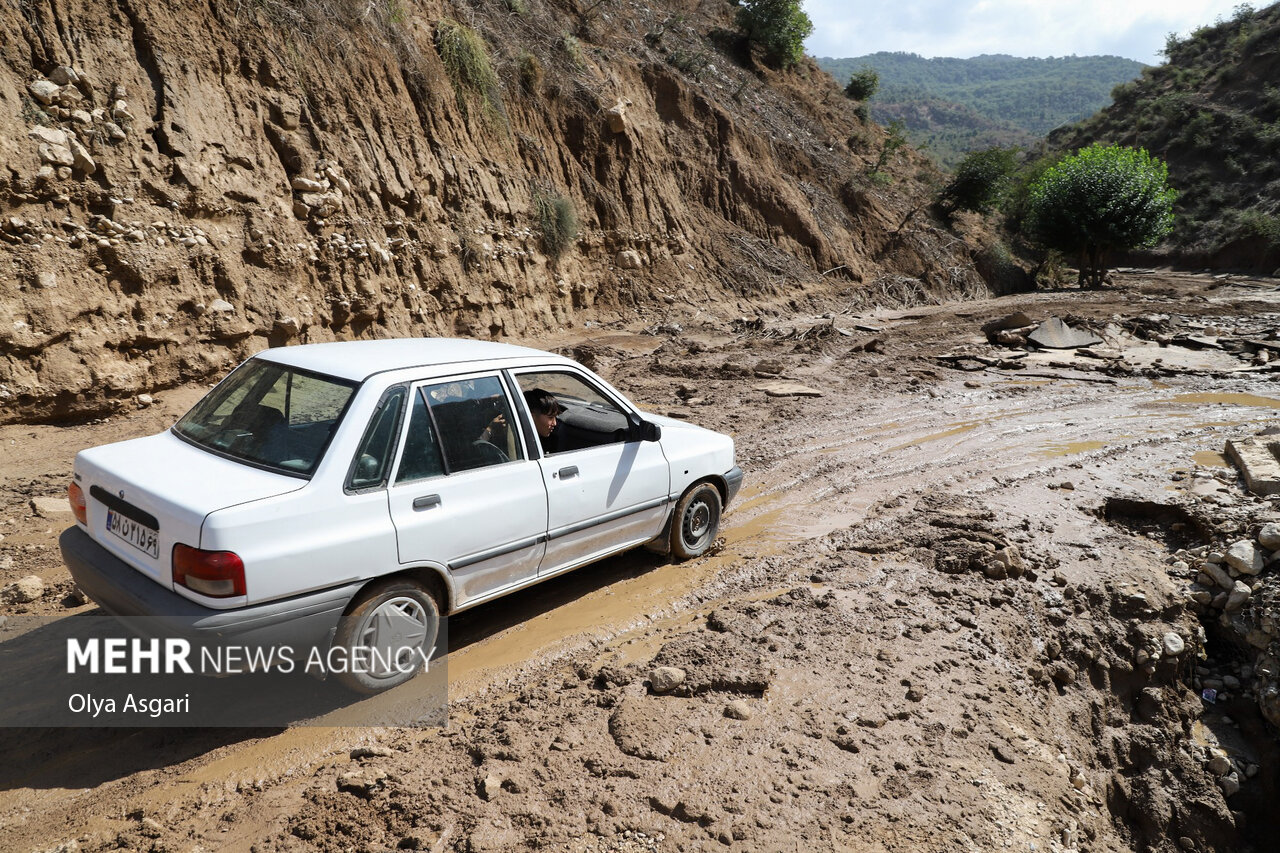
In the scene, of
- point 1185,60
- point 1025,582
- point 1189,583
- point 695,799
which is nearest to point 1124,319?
point 1189,583

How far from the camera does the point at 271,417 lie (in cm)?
371

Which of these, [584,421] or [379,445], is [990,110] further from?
[379,445]

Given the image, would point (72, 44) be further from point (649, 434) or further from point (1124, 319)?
point (1124, 319)

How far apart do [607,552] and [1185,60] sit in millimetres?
65420

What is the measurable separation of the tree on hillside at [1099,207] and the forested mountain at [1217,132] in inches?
322

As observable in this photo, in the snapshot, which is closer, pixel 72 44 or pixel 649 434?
pixel 649 434

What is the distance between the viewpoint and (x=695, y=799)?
298 cm

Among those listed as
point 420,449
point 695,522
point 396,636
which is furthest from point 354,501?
point 695,522

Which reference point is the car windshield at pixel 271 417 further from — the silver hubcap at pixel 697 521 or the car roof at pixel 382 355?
the silver hubcap at pixel 697 521

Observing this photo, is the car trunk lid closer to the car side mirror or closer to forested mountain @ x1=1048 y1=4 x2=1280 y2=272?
the car side mirror

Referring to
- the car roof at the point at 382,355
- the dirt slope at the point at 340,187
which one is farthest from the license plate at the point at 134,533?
the dirt slope at the point at 340,187

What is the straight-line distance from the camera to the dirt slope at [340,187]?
777 centimetres

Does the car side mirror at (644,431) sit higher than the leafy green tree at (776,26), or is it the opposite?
the leafy green tree at (776,26)

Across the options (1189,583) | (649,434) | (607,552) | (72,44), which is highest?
(72,44)
